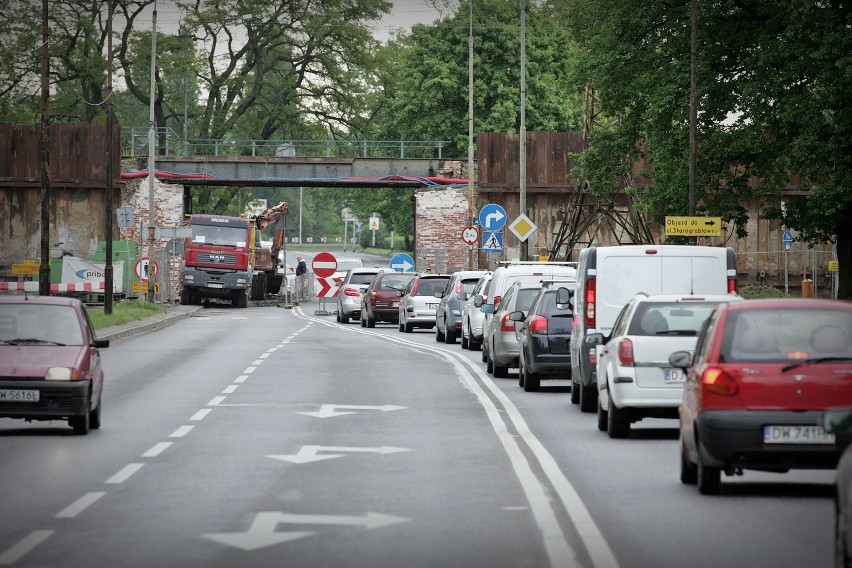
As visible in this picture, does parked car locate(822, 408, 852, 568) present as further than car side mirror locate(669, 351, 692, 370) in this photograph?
No

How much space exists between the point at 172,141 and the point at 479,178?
1690cm

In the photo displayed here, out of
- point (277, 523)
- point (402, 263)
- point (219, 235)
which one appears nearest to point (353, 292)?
point (402, 263)

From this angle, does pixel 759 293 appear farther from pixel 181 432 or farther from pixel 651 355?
pixel 181 432

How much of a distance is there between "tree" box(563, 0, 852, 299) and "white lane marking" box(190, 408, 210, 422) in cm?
2093

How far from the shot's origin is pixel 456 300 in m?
39.9

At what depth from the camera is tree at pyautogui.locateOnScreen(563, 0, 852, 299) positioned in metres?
38.6

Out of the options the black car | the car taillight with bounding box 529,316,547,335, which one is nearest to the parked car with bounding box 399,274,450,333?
the black car

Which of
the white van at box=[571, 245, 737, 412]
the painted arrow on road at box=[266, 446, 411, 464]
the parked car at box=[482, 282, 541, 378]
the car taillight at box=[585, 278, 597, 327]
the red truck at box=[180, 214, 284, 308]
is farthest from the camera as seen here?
the red truck at box=[180, 214, 284, 308]

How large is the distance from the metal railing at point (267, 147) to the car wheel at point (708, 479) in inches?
2226

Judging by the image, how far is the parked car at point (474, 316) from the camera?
3541 centimetres

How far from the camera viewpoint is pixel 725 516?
11.3 metres

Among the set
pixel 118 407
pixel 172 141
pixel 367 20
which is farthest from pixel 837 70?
pixel 367 20

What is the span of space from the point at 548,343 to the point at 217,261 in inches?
1809

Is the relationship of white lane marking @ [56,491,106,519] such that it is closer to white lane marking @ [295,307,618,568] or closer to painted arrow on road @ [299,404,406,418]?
white lane marking @ [295,307,618,568]
